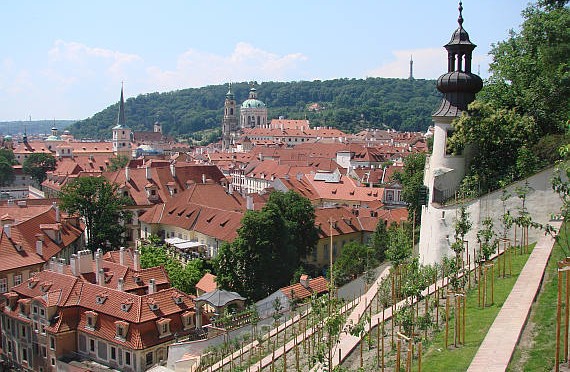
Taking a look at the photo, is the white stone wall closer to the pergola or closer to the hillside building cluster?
the hillside building cluster

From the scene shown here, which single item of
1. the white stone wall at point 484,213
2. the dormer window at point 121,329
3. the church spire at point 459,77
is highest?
the church spire at point 459,77

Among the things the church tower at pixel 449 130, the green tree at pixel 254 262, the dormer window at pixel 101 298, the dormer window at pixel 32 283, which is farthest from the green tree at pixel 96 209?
the church tower at pixel 449 130

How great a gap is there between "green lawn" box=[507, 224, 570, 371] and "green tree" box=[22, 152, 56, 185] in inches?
3853

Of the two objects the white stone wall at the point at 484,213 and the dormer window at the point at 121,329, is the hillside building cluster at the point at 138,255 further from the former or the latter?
the white stone wall at the point at 484,213

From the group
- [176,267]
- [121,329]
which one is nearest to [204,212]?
[176,267]

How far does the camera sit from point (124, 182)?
200 feet

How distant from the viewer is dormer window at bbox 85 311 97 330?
30.2 meters

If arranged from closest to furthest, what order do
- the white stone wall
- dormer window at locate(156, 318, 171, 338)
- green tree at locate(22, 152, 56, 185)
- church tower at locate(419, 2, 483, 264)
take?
the white stone wall
church tower at locate(419, 2, 483, 264)
dormer window at locate(156, 318, 171, 338)
green tree at locate(22, 152, 56, 185)

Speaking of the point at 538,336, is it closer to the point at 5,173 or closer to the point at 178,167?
the point at 178,167

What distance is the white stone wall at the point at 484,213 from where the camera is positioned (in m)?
23.3

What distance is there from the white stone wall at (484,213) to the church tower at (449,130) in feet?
0.14

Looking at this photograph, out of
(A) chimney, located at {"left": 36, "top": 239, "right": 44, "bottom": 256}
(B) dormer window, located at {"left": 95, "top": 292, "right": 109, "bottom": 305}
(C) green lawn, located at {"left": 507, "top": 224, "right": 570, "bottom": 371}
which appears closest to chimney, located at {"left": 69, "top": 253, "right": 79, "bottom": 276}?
(B) dormer window, located at {"left": 95, "top": 292, "right": 109, "bottom": 305}

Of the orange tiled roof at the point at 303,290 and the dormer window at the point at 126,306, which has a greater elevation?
the orange tiled roof at the point at 303,290

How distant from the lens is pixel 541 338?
45.2 ft
